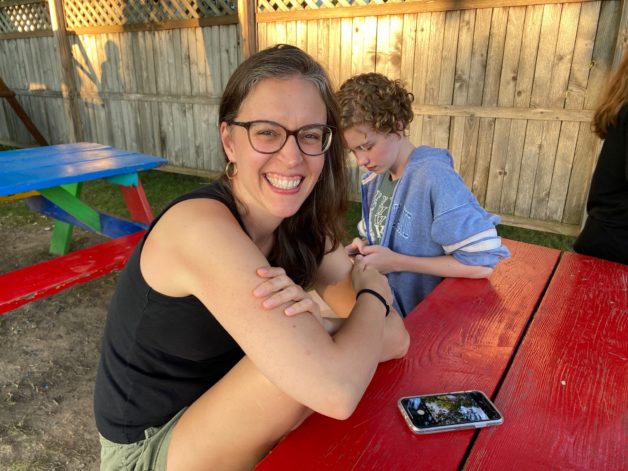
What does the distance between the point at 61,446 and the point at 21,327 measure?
4.44 ft

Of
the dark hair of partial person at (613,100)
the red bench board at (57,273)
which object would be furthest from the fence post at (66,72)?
the dark hair of partial person at (613,100)

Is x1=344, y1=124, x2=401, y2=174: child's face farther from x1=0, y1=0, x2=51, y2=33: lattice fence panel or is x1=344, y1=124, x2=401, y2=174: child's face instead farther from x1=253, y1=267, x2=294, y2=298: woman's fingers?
x1=0, y1=0, x2=51, y2=33: lattice fence panel

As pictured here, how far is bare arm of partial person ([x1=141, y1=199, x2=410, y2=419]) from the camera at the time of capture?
3.27 feet

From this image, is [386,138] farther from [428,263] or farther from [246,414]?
[246,414]

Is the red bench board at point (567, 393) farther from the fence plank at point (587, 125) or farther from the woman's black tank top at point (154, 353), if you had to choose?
the fence plank at point (587, 125)

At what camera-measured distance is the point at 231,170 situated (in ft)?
4.71

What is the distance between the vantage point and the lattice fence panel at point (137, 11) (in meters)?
6.19

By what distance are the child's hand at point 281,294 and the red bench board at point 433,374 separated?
24cm

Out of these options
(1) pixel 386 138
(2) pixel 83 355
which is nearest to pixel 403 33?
(1) pixel 386 138

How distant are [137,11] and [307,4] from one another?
3013 millimetres

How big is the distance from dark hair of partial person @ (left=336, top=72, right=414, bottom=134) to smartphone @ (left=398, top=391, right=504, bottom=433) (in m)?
1.23

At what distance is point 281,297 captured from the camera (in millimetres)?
1052

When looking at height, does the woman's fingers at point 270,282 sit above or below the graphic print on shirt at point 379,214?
above

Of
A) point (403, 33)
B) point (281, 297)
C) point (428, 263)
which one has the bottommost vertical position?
point (428, 263)
